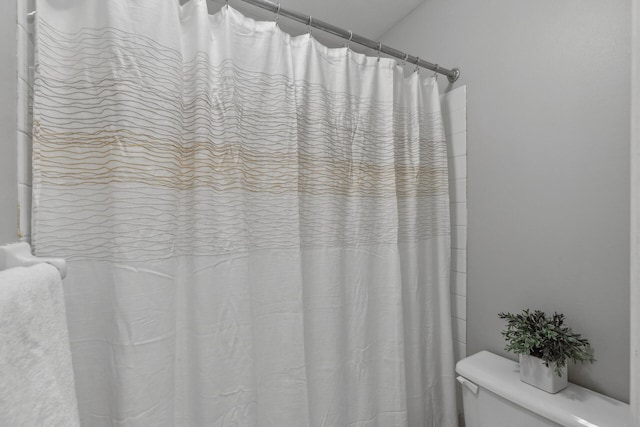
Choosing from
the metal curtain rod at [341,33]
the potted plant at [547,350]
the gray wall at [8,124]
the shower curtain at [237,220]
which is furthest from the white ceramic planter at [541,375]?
the gray wall at [8,124]

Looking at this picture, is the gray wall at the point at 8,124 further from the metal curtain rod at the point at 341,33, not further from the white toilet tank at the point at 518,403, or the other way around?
the white toilet tank at the point at 518,403

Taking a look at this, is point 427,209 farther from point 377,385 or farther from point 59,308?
point 59,308

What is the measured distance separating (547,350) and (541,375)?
9 centimetres

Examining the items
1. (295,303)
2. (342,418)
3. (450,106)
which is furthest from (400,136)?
(342,418)

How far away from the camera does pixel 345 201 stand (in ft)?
3.92

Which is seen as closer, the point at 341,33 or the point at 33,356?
the point at 33,356

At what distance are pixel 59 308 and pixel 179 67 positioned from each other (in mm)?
707

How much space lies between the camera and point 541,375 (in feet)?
3.12

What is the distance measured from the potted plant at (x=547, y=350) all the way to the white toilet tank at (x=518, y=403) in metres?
0.04

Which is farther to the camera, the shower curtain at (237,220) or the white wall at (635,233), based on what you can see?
the shower curtain at (237,220)

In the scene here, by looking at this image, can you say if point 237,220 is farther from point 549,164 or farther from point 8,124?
point 549,164

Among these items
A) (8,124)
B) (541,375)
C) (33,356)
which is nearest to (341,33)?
(8,124)

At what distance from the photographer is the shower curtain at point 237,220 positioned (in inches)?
29.8

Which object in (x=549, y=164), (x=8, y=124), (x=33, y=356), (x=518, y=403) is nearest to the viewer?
(x=33, y=356)
